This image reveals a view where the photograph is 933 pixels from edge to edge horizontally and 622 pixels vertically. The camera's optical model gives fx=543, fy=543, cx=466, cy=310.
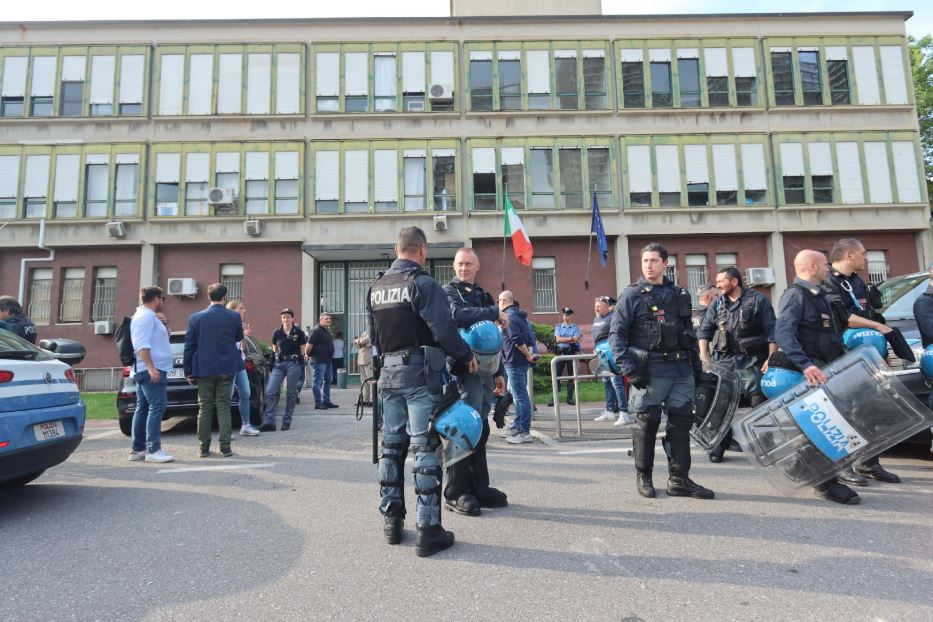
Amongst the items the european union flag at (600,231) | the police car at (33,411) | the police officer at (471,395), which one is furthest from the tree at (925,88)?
the police car at (33,411)

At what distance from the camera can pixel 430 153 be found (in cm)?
1944

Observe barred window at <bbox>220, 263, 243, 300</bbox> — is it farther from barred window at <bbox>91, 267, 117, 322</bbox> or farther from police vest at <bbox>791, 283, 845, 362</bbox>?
police vest at <bbox>791, 283, 845, 362</bbox>

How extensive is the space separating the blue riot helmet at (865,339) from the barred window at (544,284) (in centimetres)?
1450

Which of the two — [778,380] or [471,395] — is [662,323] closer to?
[778,380]

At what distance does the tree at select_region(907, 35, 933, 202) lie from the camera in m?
26.0

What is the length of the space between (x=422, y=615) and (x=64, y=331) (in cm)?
2110

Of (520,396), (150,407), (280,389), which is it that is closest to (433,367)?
(520,396)

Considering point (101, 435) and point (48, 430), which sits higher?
point (48, 430)

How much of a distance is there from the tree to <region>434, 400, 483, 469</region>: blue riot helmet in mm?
32123

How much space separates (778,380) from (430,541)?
10.4 ft

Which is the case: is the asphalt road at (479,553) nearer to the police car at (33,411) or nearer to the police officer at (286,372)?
the police car at (33,411)

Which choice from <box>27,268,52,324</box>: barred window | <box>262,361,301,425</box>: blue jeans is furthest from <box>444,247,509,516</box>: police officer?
<box>27,268,52,324</box>: barred window

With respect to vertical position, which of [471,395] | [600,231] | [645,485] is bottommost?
[645,485]

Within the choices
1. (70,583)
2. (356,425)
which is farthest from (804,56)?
(70,583)
